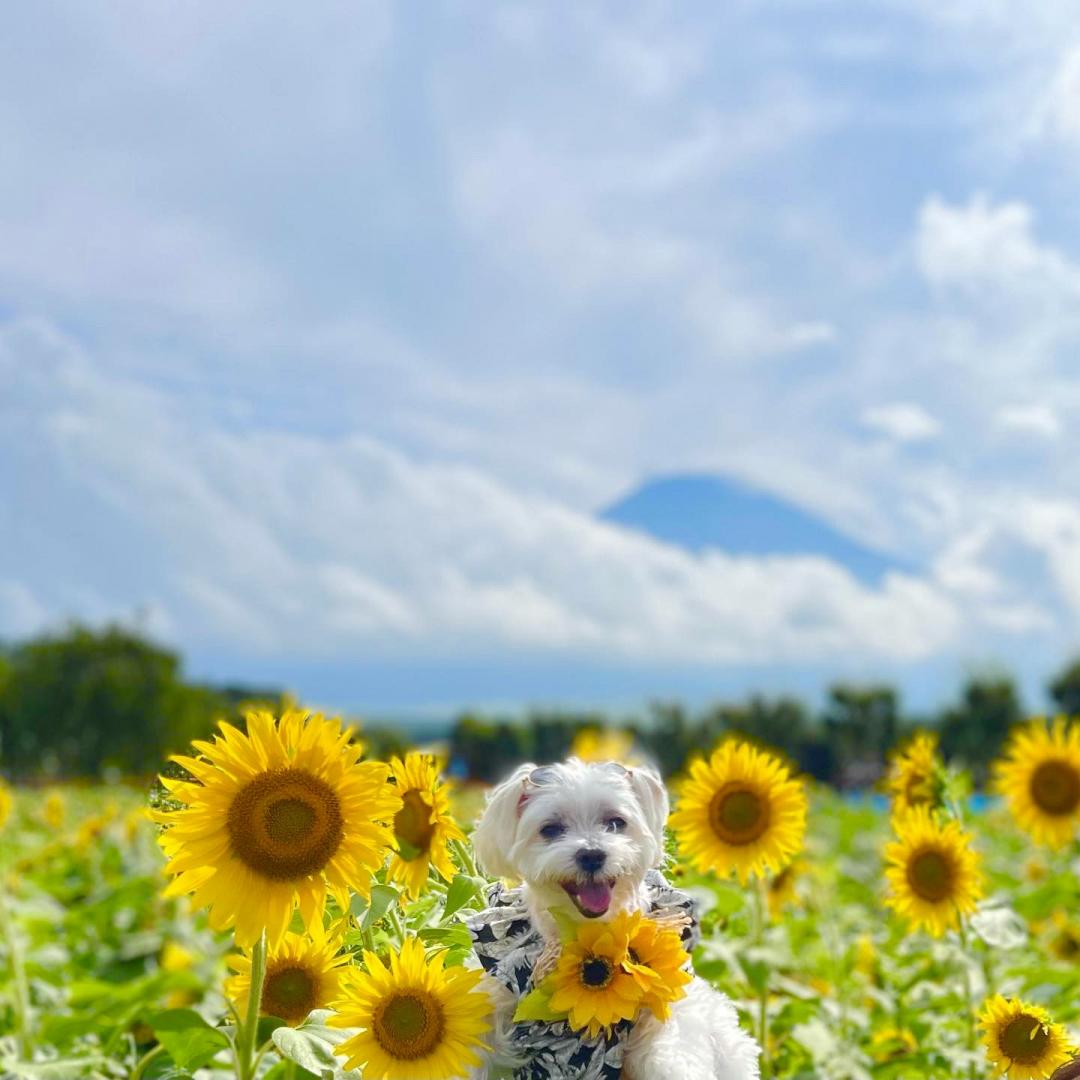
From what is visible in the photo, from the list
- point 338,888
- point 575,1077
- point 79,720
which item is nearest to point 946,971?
point 575,1077

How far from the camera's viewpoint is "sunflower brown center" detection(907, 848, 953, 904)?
11.6 feet

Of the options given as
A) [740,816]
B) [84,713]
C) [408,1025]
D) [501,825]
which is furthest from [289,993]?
[84,713]

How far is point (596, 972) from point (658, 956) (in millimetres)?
131

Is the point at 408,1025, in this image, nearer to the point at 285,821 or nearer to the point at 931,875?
the point at 285,821

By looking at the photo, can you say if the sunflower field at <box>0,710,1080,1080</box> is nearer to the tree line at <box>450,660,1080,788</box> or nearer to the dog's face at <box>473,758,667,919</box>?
the dog's face at <box>473,758,667,919</box>

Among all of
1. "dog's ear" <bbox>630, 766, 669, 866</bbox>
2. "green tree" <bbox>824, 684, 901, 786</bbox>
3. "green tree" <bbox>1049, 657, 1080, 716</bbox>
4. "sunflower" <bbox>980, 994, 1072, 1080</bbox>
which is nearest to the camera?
"dog's ear" <bbox>630, 766, 669, 866</bbox>

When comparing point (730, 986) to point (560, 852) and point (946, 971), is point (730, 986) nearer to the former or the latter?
point (946, 971)

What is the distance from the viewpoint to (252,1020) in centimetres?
249

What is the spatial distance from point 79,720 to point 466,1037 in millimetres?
57371

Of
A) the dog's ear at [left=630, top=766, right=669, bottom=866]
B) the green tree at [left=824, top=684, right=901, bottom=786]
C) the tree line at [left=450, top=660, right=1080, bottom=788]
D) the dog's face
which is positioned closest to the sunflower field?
the dog's face

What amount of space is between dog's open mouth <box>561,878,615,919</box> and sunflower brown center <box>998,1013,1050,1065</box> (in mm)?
1058

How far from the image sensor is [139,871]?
8375mm

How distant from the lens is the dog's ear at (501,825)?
8.25 ft

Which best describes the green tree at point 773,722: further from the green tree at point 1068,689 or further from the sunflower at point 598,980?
the sunflower at point 598,980
